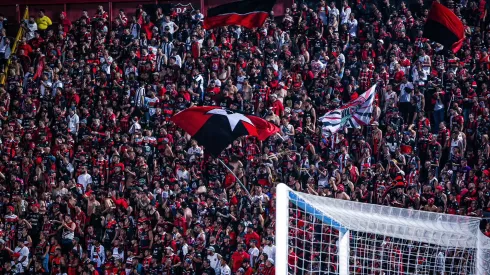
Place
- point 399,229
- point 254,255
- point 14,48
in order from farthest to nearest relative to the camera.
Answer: point 14,48 → point 254,255 → point 399,229

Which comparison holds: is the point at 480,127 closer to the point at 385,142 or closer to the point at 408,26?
the point at 385,142

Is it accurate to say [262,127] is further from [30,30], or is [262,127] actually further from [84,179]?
[30,30]

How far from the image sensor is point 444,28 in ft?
80.8

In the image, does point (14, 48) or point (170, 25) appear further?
point (14, 48)

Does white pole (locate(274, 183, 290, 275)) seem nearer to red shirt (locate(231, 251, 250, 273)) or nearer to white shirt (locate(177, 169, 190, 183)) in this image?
red shirt (locate(231, 251, 250, 273))

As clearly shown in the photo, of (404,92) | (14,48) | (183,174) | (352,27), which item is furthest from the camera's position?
(14,48)

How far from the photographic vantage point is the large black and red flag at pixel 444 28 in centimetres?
2441

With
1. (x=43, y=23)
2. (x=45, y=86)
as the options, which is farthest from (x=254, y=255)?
(x=43, y=23)

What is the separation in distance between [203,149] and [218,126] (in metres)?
2.13

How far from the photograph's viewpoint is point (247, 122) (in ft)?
70.3

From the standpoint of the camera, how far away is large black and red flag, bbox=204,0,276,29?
25.2 metres

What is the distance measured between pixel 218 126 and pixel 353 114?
3388mm

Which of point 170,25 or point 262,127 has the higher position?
point 170,25

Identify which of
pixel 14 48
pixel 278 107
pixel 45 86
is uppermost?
pixel 14 48
